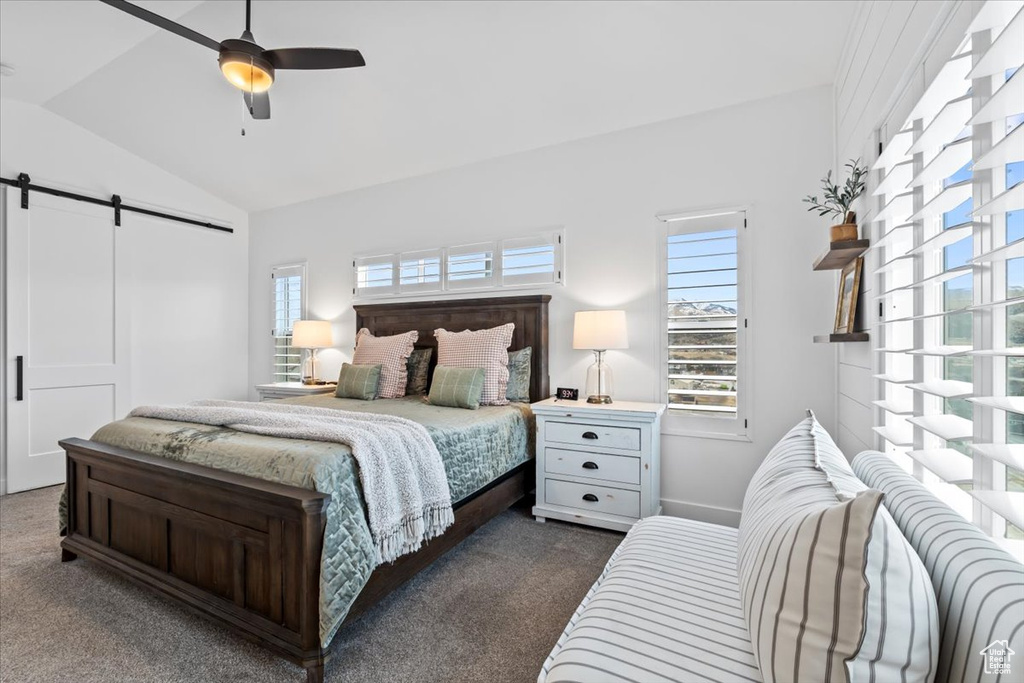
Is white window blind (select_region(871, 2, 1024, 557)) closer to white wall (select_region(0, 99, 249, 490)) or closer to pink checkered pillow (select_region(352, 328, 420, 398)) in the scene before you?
pink checkered pillow (select_region(352, 328, 420, 398))

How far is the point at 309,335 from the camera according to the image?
15.0 feet

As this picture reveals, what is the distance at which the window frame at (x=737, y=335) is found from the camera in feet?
9.70

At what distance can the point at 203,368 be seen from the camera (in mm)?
5047

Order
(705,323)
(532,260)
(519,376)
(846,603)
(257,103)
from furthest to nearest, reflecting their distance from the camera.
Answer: (532,260)
(519,376)
(705,323)
(257,103)
(846,603)

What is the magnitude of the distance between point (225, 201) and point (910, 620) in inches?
246

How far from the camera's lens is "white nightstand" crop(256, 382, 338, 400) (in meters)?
4.37

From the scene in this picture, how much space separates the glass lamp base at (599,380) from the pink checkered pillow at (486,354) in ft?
2.04

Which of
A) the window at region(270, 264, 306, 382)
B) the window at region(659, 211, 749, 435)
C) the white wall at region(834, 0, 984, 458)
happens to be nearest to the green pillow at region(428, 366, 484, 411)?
the window at region(659, 211, 749, 435)

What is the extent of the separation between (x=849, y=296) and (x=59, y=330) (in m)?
5.78

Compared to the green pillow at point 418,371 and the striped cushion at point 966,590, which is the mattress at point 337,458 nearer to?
the green pillow at point 418,371

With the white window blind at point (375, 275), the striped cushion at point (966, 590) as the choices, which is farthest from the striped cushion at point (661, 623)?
the white window blind at point (375, 275)

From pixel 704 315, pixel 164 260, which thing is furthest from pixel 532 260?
pixel 164 260

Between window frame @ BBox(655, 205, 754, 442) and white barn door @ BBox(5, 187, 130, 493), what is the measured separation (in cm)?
489

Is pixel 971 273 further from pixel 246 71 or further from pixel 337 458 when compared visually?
pixel 246 71
